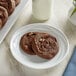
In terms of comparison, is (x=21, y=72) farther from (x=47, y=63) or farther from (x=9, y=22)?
(x=9, y=22)

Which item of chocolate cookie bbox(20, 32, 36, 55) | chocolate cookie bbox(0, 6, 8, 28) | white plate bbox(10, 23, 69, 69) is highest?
chocolate cookie bbox(0, 6, 8, 28)

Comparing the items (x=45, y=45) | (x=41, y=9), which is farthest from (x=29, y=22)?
(x=45, y=45)

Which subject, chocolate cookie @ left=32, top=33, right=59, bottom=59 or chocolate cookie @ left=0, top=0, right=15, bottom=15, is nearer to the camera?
chocolate cookie @ left=32, top=33, right=59, bottom=59

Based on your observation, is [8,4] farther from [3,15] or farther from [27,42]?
[27,42]

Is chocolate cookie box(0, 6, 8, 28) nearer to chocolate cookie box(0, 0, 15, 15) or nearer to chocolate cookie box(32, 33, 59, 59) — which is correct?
chocolate cookie box(0, 0, 15, 15)

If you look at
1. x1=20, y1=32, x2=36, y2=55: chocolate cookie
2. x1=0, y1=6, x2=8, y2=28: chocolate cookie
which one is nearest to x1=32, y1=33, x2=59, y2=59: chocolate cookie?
x1=20, y1=32, x2=36, y2=55: chocolate cookie

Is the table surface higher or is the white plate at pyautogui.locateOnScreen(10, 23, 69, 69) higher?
the white plate at pyautogui.locateOnScreen(10, 23, 69, 69)

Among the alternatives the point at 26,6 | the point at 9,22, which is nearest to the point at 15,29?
the point at 9,22
